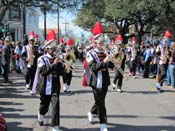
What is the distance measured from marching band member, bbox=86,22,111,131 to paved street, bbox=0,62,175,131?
66 centimetres

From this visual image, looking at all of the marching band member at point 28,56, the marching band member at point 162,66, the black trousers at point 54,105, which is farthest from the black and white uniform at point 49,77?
the marching band member at point 162,66

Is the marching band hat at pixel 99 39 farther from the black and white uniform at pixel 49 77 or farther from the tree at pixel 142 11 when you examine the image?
the tree at pixel 142 11

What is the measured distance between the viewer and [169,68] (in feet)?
57.6

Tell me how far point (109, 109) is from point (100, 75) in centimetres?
303

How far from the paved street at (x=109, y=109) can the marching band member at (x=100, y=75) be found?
660mm

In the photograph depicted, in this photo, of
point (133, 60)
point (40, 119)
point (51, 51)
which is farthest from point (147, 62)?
point (51, 51)

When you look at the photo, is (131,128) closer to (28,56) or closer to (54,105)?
(54,105)

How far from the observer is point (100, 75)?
8828 mm

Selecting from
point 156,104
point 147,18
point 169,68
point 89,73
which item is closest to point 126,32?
point 147,18

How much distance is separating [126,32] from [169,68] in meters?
41.6

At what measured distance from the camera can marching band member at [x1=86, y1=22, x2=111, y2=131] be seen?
8664 millimetres

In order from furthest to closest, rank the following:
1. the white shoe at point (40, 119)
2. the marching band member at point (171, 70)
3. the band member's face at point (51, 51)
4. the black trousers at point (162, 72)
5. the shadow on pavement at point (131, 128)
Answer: the marching band member at point (171, 70) < the black trousers at point (162, 72) < the white shoe at point (40, 119) < the shadow on pavement at point (131, 128) < the band member's face at point (51, 51)

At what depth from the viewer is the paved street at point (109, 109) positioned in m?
9.48

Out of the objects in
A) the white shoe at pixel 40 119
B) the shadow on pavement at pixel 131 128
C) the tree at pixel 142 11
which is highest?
the tree at pixel 142 11
